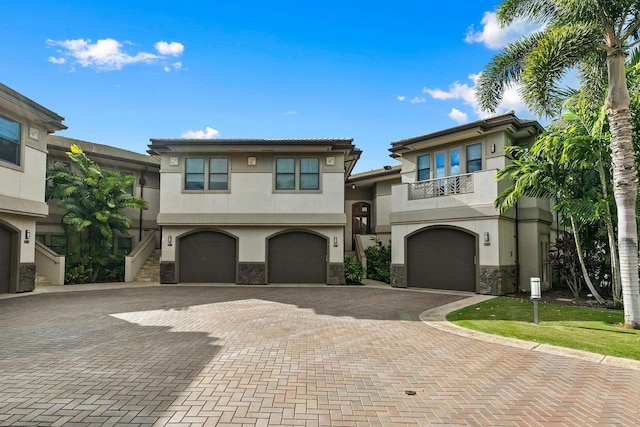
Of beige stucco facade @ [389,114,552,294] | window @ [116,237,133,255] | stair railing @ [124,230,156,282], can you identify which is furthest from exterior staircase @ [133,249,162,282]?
beige stucco facade @ [389,114,552,294]

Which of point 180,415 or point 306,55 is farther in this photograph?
point 306,55

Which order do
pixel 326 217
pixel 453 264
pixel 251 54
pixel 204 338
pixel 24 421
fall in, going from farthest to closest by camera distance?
pixel 326 217 < pixel 453 264 < pixel 251 54 < pixel 204 338 < pixel 24 421

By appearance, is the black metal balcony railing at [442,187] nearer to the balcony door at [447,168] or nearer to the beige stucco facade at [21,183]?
the balcony door at [447,168]

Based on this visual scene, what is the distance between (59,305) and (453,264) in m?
14.7

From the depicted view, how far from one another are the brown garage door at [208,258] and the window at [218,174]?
93.3 inches

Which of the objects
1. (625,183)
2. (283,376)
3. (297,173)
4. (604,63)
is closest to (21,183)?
(297,173)

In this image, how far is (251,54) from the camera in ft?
44.6

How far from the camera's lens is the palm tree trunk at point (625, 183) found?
27.1ft

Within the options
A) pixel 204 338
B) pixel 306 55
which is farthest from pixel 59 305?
pixel 306 55

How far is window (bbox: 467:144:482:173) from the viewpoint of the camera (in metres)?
15.4

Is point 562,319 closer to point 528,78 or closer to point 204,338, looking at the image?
point 528,78

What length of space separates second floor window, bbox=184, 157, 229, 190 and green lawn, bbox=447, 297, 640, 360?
12533mm

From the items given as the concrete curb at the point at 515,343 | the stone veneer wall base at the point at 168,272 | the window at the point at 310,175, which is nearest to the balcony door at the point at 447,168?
the window at the point at 310,175

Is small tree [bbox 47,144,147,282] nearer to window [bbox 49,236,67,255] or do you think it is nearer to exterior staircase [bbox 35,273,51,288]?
window [bbox 49,236,67,255]
